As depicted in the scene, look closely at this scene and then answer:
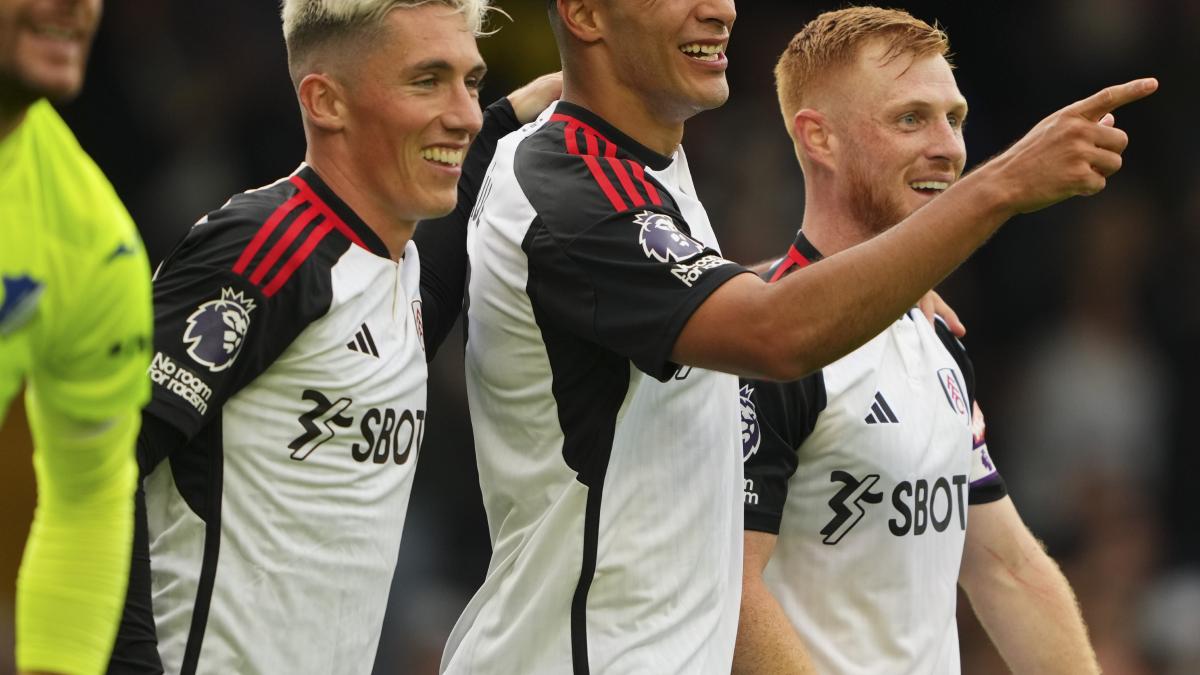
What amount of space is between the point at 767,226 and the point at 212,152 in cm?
319

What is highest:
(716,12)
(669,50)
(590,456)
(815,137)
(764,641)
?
(716,12)

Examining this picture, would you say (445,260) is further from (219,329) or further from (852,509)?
(852,509)

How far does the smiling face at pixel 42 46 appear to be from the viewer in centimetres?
272

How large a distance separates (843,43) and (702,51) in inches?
37.3

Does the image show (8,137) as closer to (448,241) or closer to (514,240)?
(514,240)

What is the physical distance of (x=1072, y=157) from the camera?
11.3ft

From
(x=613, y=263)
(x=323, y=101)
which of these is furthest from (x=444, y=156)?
(x=613, y=263)

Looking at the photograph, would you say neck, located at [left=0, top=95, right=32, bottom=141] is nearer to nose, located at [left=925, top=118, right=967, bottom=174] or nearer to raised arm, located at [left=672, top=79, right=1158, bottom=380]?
raised arm, located at [left=672, top=79, right=1158, bottom=380]

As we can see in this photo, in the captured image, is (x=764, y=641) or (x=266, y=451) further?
(x=764, y=641)

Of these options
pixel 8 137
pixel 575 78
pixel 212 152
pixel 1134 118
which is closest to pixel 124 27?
pixel 212 152

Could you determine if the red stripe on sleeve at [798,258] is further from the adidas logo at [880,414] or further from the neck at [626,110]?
the neck at [626,110]

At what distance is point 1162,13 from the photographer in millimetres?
11297

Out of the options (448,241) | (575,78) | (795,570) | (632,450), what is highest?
(575,78)

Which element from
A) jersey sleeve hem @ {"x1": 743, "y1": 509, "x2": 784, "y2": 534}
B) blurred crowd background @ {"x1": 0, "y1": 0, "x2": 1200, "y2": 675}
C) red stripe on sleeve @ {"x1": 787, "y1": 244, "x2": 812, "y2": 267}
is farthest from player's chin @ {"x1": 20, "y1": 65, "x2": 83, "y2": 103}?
blurred crowd background @ {"x1": 0, "y1": 0, "x2": 1200, "y2": 675}
